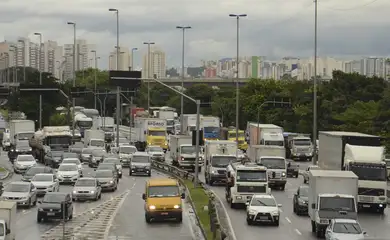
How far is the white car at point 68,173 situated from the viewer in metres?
57.1

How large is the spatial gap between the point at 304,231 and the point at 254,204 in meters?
2.75

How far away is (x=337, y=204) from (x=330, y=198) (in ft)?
1.36

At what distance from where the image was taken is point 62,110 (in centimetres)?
15400

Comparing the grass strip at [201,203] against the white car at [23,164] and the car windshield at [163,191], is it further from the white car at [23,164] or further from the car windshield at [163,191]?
the white car at [23,164]

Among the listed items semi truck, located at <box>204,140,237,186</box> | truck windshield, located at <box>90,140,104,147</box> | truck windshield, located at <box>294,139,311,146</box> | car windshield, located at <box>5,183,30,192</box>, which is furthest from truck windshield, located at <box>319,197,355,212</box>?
truck windshield, located at <box>90,140,104,147</box>

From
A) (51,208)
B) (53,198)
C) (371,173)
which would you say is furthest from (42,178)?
(371,173)

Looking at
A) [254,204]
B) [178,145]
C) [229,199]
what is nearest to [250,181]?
[229,199]

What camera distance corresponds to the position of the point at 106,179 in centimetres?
5284

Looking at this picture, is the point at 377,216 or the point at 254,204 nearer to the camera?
the point at 254,204

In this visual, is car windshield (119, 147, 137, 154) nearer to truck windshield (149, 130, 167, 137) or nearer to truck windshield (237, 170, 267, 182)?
truck windshield (149, 130, 167, 137)

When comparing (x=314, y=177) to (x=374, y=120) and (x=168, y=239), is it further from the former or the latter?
(x=374, y=120)

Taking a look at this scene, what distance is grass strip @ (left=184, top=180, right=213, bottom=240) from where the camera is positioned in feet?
111

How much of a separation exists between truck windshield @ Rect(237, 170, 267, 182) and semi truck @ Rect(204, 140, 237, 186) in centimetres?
1241

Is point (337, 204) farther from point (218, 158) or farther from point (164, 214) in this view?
point (218, 158)
